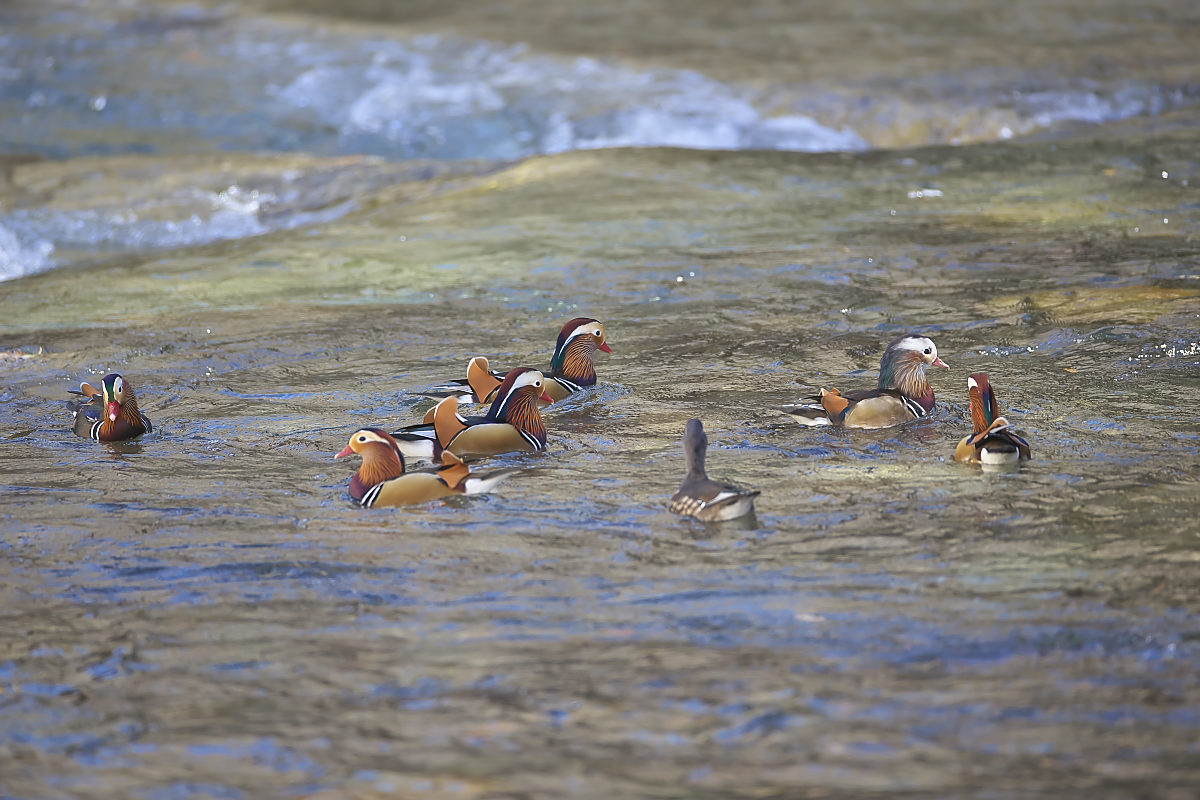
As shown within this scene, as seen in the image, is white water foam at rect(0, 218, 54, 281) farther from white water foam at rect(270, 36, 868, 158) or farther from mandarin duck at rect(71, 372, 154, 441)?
mandarin duck at rect(71, 372, 154, 441)

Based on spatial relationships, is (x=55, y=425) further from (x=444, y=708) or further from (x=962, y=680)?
(x=962, y=680)

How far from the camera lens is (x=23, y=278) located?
1230 centimetres

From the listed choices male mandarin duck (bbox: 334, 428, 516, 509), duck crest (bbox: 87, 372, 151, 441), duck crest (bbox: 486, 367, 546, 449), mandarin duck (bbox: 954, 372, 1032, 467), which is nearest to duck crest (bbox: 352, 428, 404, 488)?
male mandarin duck (bbox: 334, 428, 516, 509)

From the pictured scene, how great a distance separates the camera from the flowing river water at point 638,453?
4.22 meters

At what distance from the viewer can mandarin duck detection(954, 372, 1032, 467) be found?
6.12 m

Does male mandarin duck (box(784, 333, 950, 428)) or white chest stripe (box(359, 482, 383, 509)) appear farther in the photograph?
male mandarin duck (box(784, 333, 950, 428))

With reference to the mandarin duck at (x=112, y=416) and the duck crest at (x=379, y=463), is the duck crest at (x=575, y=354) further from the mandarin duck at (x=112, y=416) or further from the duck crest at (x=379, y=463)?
the mandarin duck at (x=112, y=416)

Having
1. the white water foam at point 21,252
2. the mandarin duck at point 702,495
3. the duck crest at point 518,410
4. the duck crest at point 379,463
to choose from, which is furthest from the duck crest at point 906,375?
the white water foam at point 21,252

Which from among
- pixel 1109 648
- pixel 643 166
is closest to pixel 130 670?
pixel 1109 648

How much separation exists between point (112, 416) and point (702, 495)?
11.0 ft

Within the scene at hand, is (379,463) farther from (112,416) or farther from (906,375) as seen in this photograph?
(906,375)

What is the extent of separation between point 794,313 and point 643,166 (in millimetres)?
5166

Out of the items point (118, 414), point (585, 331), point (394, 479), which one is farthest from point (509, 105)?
point (394, 479)

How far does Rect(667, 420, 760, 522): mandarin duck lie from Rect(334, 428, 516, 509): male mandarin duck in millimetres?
896
